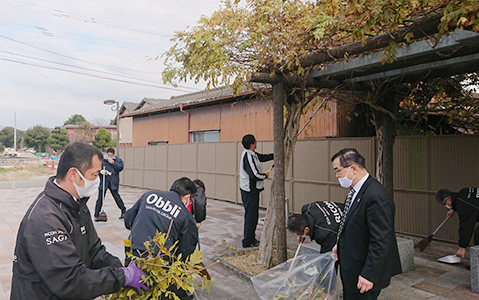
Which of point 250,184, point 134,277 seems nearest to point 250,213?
point 250,184

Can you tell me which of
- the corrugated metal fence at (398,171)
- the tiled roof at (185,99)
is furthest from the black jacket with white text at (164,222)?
the tiled roof at (185,99)

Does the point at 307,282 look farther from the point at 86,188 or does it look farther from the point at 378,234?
the point at 86,188

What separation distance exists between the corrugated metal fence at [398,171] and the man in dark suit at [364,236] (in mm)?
4498

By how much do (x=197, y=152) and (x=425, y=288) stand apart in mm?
9385

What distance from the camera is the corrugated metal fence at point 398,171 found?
6500 millimetres

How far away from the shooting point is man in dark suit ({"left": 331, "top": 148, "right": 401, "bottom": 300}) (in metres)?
2.69

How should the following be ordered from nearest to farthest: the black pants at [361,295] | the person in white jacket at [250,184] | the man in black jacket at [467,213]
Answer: the black pants at [361,295] → the man in black jacket at [467,213] → the person in white jacket at [250,184]

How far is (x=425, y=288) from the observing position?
4.50 m

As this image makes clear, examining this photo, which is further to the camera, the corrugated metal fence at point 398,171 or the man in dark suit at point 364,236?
the corrugated metal fence at point 398,171

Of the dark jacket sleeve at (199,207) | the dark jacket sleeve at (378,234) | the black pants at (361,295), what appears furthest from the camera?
the dark jacket sleeve at (199,207)

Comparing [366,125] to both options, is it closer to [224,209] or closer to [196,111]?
[224,209]

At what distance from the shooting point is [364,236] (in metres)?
2.84

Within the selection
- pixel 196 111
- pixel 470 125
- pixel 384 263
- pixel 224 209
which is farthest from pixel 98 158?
pixel 196 111

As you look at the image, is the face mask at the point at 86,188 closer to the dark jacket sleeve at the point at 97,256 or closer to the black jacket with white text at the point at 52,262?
the black jacket with white text at the point at 52,262
